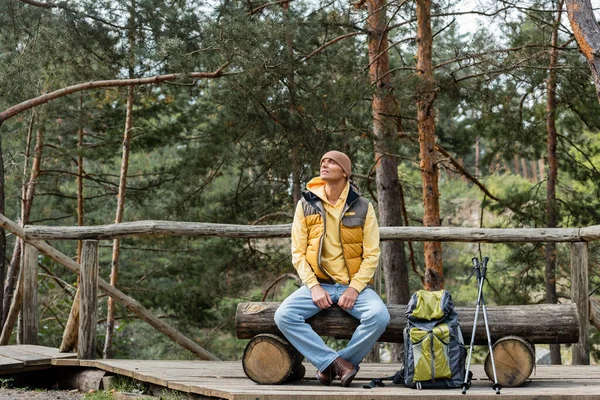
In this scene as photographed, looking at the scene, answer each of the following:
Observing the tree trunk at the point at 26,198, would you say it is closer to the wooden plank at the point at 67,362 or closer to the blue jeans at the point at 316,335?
the wooden plank at the point at 67,362

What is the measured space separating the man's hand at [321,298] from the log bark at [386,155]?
573cm

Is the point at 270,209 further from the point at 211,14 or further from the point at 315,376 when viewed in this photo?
the point at 315,376

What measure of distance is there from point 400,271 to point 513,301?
488cm

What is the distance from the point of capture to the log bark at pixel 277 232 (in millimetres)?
6172

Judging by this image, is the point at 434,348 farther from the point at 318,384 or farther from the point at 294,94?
the point at 294,94

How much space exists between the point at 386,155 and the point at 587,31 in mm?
3734

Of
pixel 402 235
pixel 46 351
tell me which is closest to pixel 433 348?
pixel 402 235

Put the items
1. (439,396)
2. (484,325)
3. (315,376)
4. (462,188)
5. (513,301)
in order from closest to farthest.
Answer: (439,396) < (484,325) < (315,376) < (513,301) < (462,188)

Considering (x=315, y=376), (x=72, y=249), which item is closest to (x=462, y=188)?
(x=72, y=249)

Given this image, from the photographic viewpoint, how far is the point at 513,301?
15.2m

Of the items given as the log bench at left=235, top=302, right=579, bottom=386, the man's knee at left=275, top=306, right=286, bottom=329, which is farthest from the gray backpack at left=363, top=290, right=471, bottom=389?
the man's knee at left=275, top=306, right=286, bottom=329

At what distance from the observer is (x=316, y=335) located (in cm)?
495

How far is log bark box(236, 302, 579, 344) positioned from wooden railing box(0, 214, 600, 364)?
45.7 inches

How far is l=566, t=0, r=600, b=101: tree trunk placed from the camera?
7570mm
